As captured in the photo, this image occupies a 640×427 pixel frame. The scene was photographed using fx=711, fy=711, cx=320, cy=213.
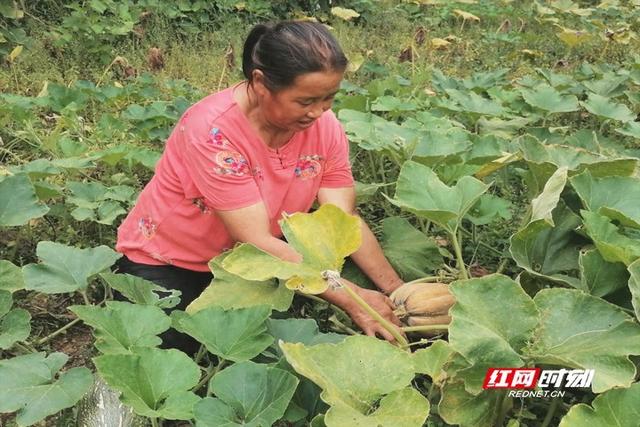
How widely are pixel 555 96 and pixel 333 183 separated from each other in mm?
1433

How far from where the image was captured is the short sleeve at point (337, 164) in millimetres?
2174

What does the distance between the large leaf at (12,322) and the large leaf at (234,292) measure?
372 mm

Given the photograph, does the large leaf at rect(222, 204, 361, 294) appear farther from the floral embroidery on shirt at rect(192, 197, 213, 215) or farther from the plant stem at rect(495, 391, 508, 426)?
the floral embroidery on shirt at rect(192, 197, 213, 215)

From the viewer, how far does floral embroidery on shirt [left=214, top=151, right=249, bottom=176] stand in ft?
6.21

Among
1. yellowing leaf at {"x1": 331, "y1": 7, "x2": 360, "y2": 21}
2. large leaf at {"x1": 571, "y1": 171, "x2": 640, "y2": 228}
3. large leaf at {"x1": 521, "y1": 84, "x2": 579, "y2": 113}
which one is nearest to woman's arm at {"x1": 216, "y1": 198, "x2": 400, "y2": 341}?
large leaf at {"x1": 571, "y1": 171, "x2": 640, "y2": 228}

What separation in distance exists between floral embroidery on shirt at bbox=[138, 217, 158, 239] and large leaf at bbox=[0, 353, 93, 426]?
0.66 meters

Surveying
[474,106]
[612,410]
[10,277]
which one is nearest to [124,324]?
[10,277]

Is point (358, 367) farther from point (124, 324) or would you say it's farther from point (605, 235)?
point (605, 235)

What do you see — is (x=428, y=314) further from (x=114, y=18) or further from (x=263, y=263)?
(x=114, y=18)

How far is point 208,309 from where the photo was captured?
1510mm

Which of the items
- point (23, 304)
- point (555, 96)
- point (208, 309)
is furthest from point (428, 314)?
point (555, 96)

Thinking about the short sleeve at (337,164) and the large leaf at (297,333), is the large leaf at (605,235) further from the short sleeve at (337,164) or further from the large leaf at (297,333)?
the short sleeve at (337,164)

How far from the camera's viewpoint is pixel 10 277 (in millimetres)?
1745

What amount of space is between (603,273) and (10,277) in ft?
4.56
